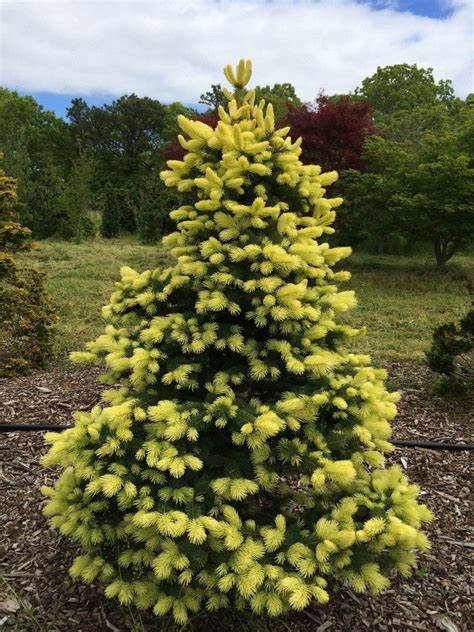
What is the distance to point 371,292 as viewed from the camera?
37.1ft

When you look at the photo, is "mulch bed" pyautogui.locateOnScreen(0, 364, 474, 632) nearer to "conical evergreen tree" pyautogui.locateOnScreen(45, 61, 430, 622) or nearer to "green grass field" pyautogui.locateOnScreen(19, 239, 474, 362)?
"conical evergreen tree" pyautogui.locateOnScreen(45, 61, 430, 622)

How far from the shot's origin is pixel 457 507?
11.7 feet

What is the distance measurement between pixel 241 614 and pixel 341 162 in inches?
A: 516

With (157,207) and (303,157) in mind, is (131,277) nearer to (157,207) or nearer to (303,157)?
(303,157)

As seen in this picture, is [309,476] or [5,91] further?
[5,91]

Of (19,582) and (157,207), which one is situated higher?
(157,207)

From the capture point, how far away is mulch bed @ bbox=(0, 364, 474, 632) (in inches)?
104

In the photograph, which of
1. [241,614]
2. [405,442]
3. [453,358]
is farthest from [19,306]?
[453,358]

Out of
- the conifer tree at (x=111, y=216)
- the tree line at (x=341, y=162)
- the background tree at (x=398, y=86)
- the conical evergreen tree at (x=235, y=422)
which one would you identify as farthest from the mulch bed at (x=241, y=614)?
the background tree at (x=398, y=86)

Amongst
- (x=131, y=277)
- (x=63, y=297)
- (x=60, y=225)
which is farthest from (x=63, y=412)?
(x=60, y=225)

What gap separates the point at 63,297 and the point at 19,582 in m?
7.33

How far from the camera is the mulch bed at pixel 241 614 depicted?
2.64m

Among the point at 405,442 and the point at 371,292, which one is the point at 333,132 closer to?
the point at 371,292

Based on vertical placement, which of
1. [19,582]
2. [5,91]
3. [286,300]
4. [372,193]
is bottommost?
[19,582]
